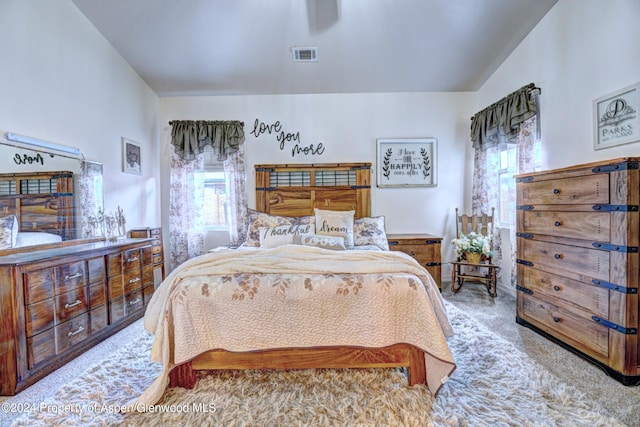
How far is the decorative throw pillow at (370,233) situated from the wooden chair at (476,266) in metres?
0.99

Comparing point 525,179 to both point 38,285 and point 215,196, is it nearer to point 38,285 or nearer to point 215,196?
point 215,196

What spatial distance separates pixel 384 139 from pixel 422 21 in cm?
141

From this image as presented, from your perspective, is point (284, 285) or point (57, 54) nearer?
point (284, 285)

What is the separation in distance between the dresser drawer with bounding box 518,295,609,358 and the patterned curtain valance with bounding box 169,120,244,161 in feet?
12.0

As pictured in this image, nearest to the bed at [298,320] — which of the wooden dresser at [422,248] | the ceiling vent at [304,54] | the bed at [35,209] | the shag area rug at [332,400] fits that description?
the shag area rug at [332,400]

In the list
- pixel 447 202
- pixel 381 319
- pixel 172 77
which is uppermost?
pixel 172 77

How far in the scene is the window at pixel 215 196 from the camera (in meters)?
3.91

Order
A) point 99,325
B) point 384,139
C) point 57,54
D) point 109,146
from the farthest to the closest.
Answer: point 384,139 < point 109,146 < point 57,54 < point 99,325

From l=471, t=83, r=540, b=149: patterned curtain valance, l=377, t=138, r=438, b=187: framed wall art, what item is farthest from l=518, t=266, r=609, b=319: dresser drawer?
l=377, t=138, r=438, b=187: framed wall art

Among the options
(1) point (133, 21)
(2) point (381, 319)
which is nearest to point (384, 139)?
(2) point (381, 319)

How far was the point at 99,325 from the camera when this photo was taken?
2.28 metres

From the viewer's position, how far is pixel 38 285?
5.95 ft

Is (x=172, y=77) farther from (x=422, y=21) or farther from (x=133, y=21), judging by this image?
(x=422, y=21)

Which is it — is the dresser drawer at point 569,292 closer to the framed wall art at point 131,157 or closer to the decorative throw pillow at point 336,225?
the decorative throw pillow at point 336,225
